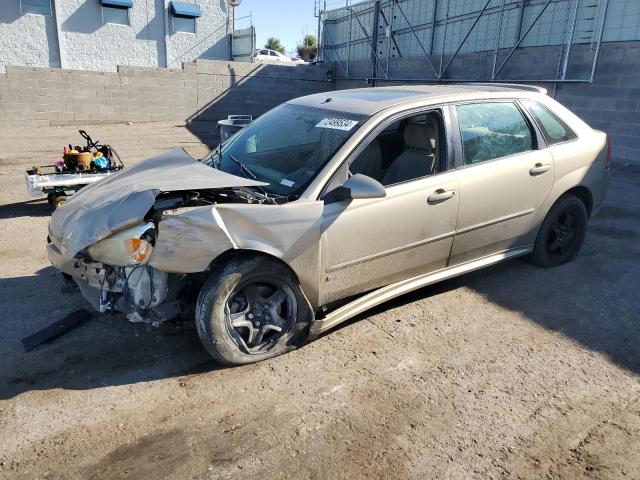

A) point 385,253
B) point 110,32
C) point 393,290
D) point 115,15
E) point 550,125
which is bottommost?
point 393,290

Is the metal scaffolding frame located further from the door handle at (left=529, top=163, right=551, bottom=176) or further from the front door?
the front door

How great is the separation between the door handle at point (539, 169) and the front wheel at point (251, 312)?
7.57 feet

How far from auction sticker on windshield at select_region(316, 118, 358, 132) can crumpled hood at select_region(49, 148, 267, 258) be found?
772mm

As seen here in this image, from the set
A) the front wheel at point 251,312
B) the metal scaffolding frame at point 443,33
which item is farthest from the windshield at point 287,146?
the metal scaffolding frame at point 443,33

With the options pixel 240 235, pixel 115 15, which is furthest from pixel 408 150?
pixel 115 15

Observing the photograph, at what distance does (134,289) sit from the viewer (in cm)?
310

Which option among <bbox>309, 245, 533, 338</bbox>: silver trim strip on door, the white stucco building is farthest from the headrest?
the white stucco building

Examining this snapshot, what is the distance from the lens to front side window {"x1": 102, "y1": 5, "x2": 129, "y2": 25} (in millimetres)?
21928

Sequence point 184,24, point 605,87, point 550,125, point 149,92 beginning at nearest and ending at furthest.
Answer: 1. point 550,125
2. point 605,87
3. point 149,92
4. point 184,24

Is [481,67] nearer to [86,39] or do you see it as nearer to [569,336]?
[569,336]

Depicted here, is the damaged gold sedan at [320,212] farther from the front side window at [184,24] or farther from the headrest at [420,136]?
the front side window at [184,24]

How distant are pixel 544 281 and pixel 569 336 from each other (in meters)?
0.98

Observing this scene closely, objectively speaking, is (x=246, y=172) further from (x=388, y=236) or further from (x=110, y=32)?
(x=110, y=32)

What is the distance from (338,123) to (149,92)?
14944 mm
